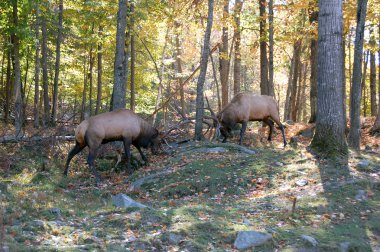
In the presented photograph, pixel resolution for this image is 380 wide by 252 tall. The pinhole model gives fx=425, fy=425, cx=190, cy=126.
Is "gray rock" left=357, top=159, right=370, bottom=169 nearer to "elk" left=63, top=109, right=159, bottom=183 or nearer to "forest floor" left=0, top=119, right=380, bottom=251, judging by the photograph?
"forest floor" left=0, top=119, right=380, bottom=251

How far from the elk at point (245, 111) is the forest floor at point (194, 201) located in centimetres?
304

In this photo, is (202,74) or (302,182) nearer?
(302,182)

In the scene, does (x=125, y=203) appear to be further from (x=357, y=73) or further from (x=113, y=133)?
(x=357, y=73)

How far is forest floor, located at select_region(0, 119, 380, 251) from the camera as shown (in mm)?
5695

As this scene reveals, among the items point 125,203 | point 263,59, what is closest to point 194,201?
point 125,203

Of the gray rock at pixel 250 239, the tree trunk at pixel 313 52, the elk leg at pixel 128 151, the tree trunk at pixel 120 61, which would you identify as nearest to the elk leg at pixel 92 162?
the elk leg at pixel 128 151

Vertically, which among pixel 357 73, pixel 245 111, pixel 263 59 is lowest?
pixel 245 111

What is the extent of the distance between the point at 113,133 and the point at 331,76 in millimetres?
6039

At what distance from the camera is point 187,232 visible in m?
5.91

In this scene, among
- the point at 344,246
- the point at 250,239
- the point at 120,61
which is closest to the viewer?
the point at 250,239

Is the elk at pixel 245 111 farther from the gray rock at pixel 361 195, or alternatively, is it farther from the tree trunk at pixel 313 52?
the gray rock at pixel 361 195

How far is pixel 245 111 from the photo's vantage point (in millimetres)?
15656

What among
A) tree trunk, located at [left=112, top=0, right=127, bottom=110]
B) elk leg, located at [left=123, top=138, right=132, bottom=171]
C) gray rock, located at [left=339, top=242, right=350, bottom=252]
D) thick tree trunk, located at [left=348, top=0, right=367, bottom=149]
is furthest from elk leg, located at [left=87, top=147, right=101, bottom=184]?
thick tree trunk, located at [left=348, top=0, right=367, bottom=149]

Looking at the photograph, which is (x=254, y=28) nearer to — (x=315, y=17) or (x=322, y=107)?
(x=315, y=17)
